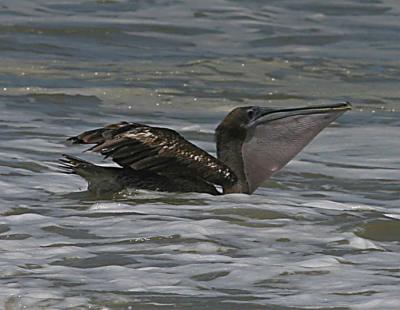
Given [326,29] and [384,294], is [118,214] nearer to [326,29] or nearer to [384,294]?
[384,294]

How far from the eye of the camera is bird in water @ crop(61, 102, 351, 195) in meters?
7.75

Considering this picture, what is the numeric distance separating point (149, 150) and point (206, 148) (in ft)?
7.46

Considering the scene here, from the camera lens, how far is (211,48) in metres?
13.9

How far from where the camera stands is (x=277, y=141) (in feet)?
27.1

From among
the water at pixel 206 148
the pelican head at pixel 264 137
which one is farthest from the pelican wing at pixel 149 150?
the pelican head at pixel 264 137

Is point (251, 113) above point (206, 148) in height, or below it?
above

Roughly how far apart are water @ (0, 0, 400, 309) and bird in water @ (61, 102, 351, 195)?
99 mm

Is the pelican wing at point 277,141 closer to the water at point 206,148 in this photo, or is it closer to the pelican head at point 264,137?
the pelican head at point 264,137

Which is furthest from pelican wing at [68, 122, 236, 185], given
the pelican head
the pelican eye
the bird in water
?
the pelican eye

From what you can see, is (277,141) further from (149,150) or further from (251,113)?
(149,150)

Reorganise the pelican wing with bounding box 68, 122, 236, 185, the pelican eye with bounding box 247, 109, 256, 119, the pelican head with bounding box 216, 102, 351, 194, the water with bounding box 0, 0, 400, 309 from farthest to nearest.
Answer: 1. the pelican eye with bounding box 247, 109, 256, 119
2. the pelican head with bounding box 216, 102, 351, 194
3. the pelican wing with bounding box 68, 122, 236, 185
4. the water with bounding box 0, 0, 400, 309

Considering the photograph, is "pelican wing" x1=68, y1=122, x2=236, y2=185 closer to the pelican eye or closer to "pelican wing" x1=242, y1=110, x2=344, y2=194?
"pelican wing" x1=242, y1=110, x2=344, y2=194

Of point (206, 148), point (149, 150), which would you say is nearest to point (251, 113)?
point (149, 150)

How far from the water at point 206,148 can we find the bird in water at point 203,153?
10cm
